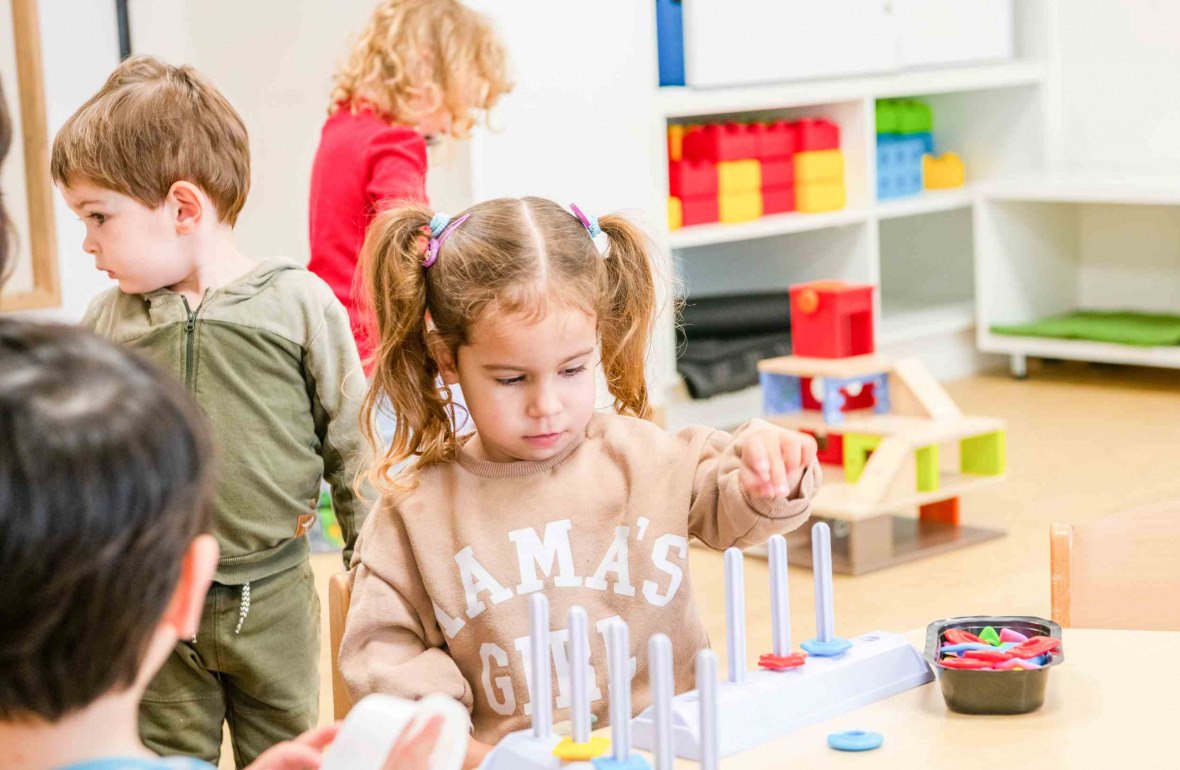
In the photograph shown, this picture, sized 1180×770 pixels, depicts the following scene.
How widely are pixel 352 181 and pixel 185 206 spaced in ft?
3.62

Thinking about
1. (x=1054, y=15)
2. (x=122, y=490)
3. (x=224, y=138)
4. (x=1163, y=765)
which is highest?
(x=1054, y=15)

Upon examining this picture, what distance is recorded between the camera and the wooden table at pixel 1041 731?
951 millimetres

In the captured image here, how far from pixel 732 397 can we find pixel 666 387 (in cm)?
34

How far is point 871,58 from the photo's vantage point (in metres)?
4.28

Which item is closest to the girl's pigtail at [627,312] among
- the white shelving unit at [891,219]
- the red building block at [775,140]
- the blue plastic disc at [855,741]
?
the blue plastic disc at [855,741]

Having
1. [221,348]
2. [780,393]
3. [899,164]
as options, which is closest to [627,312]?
[221,348]

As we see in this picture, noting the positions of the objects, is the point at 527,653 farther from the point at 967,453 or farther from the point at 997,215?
the point at 997,215

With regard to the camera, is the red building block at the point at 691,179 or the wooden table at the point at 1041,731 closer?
the wooden table at the point at 1041,731

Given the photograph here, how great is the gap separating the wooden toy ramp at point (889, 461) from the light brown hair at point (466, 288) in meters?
1.61

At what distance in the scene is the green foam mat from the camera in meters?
4.36

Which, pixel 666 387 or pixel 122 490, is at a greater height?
pixel 122 490

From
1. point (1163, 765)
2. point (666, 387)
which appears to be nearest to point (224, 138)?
point (1163, 765)

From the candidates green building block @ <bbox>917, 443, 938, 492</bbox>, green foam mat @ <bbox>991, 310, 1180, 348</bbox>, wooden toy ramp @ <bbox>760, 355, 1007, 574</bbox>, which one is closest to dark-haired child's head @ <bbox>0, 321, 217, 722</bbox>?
wooden toy ramp @ <bbox>760, 355, 1007, 574</bbox>

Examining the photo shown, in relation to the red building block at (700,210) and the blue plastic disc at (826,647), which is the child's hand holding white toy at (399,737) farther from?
the red building block at (700,210)
